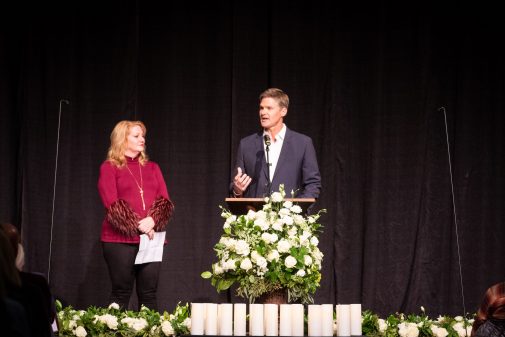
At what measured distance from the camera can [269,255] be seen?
148 inches

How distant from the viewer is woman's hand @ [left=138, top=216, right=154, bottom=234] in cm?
524

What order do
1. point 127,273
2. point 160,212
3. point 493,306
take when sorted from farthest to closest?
1. point 160,212
2. point 127,273
3. point 493,306

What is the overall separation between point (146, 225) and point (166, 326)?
3.24 ft

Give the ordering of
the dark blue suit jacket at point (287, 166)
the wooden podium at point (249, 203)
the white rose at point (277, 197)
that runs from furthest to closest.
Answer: the dark blue suit jacket at point (287, 166) → the wooden podium at point (249, 203) → the white rose at point (277, 197)

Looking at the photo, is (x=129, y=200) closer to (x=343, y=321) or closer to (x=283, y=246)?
(x=283, y=246)

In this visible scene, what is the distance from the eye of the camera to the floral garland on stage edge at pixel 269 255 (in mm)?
3760

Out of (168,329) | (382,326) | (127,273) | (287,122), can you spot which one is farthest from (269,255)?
(287,122)

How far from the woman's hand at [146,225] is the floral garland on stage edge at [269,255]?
4.76ft

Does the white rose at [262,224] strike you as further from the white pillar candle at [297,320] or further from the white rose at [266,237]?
the white pillar candle at [297,320]

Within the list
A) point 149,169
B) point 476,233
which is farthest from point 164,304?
point 476,233

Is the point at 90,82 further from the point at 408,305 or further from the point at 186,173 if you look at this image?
the point at 408,305

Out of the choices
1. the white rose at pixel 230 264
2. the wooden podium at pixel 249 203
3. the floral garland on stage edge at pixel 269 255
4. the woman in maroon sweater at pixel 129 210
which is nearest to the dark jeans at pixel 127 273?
the woman in maroon sweater at pixel 129 210

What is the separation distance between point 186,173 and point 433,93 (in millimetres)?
2337

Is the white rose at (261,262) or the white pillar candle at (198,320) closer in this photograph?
the white pillar candle at (198,320)
